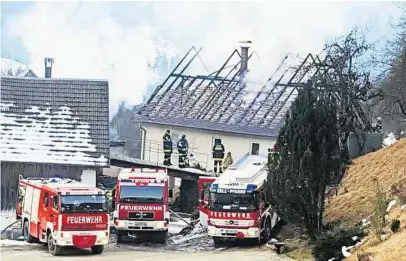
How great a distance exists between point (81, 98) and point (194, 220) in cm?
913

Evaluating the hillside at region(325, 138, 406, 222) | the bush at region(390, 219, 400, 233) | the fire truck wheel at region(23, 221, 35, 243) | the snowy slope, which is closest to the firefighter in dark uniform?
the hillside at region(325, 138, 406, 222)

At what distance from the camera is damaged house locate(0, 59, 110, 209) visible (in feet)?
117

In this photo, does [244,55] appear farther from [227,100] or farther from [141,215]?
[141,215]

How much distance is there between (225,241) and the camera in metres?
28.9

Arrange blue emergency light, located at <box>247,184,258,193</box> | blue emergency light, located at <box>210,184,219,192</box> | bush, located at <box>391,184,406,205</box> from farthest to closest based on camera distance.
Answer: blue emergency light, located at <box>210,184,219,192</box>
blue emergency light, located at <box>247,184,258,193</box>
bush, located at <box>391,184,406,205</box>

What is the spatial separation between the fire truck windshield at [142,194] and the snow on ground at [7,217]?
6.47 metres

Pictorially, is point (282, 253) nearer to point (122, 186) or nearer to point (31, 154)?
point (122, 186)

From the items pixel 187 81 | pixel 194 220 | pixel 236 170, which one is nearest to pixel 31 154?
pixel 194 220

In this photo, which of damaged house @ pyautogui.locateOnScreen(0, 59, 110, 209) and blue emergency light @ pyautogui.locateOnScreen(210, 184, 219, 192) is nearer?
blue emergency light @ pyautogui.locateOnScreen(210, 184, 219, 192)

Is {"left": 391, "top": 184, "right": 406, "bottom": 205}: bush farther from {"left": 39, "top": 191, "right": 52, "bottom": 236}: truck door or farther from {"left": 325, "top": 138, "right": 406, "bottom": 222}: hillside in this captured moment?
{"left": 39, "top": 191, "right": 52, "bottom": 236}: truck door

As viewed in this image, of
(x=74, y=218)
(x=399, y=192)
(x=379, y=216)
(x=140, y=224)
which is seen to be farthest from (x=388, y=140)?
(x=379, y=216)

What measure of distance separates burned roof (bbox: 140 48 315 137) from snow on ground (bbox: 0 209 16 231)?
14768mm

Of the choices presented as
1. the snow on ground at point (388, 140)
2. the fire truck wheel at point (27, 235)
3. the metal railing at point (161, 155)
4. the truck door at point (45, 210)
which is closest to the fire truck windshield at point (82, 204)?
the truck door at point (45, 210)

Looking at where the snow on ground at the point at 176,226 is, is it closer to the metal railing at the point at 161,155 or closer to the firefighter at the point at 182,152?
the firefighter at the point at 182,152
